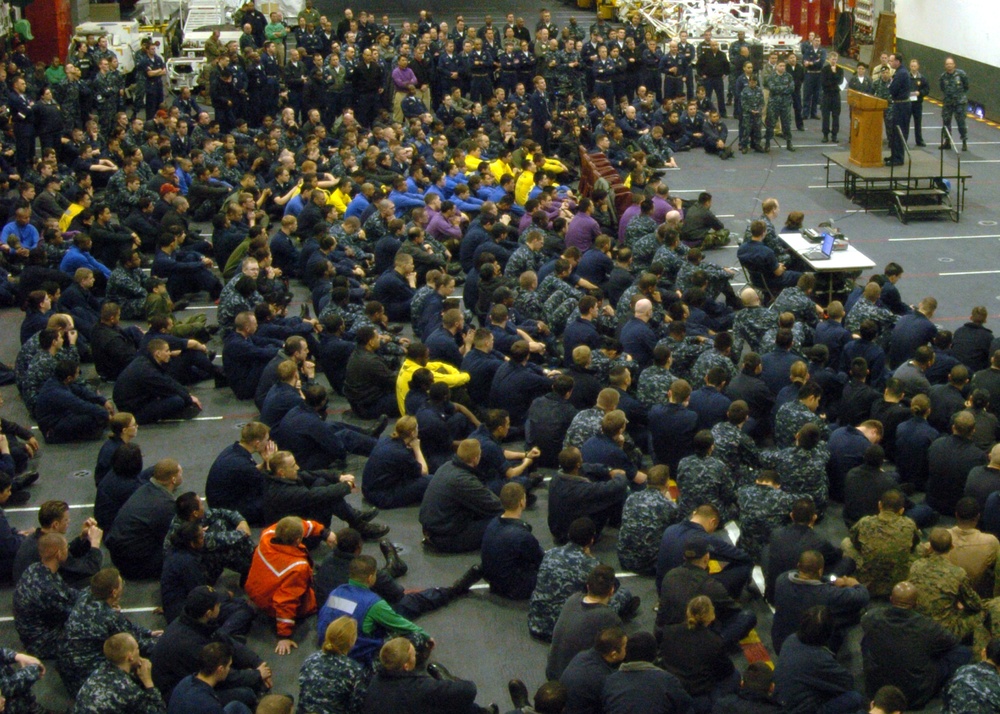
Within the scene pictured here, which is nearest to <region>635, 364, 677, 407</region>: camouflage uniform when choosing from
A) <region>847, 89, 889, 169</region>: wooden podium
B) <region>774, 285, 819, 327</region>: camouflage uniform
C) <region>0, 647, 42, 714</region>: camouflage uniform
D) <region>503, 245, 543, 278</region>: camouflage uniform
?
<region>774, 285, 819, 327</region>: camouflage uniform

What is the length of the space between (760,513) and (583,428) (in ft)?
6.26

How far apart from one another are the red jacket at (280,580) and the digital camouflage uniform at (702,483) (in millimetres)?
3129

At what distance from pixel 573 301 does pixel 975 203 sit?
10.1 metres

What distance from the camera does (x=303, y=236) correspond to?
1789 cm

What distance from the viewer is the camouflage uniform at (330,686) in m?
7.98

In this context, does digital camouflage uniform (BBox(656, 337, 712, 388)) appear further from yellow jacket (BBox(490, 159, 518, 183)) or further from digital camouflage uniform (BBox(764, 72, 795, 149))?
digital camouflage uniform (BBox(764, 72, 795, 149))

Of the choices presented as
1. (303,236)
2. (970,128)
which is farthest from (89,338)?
(970,128)

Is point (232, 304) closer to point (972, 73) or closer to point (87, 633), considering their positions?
point (87, 633)

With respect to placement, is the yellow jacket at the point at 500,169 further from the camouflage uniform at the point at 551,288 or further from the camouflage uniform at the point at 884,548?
the camouflage uniform at the point at 884,548

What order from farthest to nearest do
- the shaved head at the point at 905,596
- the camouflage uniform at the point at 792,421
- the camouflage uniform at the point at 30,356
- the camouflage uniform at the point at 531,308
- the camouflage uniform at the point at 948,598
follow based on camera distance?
the camouflage uniform at the point at 531,308 < the camouflage uniform at the point at 30,356 < the camouflage uniform at the point at 792,421 < the camouflage uniform at the point at 948,598 < the shaved head at the point at 905,596

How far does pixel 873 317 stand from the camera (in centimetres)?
1376

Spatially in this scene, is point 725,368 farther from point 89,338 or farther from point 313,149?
point 313,149

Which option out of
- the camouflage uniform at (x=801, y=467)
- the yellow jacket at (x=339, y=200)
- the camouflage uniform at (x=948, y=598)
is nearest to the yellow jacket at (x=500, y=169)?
the yellow jacket at (x=339, y=200)

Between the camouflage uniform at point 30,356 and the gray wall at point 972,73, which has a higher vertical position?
the gray wall at point 972,73
